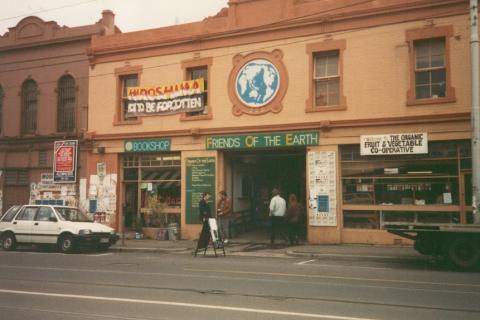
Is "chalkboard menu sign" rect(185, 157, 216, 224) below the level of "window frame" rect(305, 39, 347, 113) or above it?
below

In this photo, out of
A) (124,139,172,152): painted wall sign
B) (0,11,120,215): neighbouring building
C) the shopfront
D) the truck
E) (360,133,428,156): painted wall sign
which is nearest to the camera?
the truck

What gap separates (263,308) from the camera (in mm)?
7195

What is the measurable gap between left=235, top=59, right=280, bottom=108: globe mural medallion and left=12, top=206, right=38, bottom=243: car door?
8432mm

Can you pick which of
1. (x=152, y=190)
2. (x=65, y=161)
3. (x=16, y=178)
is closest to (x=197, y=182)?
(x=152, y=190)

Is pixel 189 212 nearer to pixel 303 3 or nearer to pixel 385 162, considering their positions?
pixel 385 162

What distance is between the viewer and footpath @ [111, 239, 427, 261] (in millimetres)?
13918

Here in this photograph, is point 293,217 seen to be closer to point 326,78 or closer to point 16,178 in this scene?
point 326,78

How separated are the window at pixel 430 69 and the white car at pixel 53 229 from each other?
11246mm

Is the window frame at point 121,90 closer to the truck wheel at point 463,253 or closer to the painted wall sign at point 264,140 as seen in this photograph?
the painted wall sign at point 264,140

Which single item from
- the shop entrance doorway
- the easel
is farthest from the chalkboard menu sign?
the easel

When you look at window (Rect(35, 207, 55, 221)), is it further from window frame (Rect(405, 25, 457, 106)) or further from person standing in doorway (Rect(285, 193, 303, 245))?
window frame (Rect(405, 25, 457, 106))

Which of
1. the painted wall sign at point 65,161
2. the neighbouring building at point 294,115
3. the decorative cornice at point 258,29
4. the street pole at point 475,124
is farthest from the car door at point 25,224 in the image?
the street pole at point 475,124

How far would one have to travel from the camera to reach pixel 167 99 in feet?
65.2

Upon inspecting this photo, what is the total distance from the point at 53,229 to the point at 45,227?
350mm
